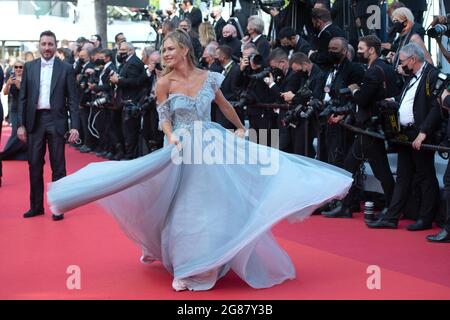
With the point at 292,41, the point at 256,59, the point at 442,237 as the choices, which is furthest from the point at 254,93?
the point at 442,237

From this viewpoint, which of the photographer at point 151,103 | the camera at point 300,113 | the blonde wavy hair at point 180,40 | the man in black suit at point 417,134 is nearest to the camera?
the blonde wavy hair at point 180,40

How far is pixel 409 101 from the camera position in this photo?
7.95 meters

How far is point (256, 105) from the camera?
10.5 m

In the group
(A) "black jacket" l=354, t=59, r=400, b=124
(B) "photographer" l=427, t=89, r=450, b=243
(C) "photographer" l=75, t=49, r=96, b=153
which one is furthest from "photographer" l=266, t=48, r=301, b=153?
(C) "photographer" l=75, t=49, r=96, b=153

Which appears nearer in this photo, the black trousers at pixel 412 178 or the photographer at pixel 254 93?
the black trousers at pixel 412 178

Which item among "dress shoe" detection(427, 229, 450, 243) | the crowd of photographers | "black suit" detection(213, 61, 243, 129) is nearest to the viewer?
"dress shoe" detection(427, 229, 450, 243)

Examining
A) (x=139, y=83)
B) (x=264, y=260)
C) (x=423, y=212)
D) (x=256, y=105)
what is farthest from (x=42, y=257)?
(x=139, y=83)

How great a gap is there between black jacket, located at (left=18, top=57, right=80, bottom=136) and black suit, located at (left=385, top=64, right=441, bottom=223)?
3259mm

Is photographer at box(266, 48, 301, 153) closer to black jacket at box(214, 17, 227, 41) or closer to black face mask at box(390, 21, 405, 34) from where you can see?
black face mask at box(390, 21, 405, 34)

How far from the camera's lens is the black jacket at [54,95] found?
29.7 feet

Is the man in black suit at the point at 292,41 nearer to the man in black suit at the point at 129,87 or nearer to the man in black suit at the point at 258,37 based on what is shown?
the man in black suit at the point at 258,37

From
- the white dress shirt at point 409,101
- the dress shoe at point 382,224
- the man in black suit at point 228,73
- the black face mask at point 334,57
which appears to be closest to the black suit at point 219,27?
the man in black suit at point 228,73

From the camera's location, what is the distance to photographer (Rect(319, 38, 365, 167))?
343 inches

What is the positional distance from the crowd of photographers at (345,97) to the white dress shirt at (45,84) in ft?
7.52
